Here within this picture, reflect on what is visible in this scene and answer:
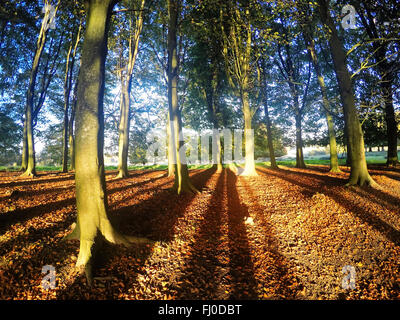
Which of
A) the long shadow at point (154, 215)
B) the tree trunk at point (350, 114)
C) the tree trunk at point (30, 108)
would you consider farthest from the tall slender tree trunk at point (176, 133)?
the tree trunk at point (30, 108)

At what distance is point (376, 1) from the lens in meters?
11.2

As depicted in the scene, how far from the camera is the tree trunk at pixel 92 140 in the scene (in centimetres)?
352

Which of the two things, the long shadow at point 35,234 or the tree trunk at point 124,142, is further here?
the tree trunk at point 124,142

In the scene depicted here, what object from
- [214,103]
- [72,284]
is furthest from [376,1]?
[72,284]

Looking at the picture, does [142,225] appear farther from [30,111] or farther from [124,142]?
[30,111]

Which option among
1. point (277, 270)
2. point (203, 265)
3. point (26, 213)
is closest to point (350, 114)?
point (277, 270)

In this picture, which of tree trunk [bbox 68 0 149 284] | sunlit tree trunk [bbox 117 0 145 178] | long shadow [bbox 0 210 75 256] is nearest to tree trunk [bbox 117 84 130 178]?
sunlit tree trunk [bbox 117 0 145 178]

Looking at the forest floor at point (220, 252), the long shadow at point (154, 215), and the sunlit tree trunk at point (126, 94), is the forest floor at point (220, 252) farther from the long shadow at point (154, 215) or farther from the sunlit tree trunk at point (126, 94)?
the sunlit tree trunk at point (126, 94)

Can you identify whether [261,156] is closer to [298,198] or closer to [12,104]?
[298,198]

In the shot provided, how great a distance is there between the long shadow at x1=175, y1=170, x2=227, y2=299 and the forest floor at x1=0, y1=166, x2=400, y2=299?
2 cm

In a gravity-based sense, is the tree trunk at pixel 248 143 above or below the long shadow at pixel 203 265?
above

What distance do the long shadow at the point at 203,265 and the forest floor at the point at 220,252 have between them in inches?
0.6

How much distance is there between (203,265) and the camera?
3.25m
